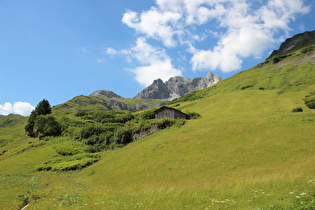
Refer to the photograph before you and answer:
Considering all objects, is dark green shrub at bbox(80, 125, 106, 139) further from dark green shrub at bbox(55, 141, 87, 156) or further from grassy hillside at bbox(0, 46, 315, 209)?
grassy hillside at bbox(0, 46, 315, 209)

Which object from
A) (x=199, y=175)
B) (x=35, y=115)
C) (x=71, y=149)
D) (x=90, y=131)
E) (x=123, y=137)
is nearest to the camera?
(x=199, y=175)

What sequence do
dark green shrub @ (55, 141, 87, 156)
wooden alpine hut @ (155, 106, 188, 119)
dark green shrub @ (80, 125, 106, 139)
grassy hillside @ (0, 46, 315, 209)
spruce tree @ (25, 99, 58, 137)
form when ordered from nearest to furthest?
1. grassy hillside @ (0, 46, 315, 209)
2. dark green shrub @ (55, 141, 87, 156)
3. dark green shrub @ (80, 125, 106, 139)
4. wooden alpine hut @ (155, 106, 188, 119)
5. spruce tree @ (25, 99, 58, 137)

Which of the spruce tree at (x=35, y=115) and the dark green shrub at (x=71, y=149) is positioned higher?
the spruce tree at (x=35, y=115)

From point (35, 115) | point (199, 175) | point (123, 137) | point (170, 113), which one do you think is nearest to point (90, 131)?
point (123, 137)

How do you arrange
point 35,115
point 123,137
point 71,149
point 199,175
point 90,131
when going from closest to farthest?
1. point 199,175
2. point 71,149
3. point 123,137
4. point 90,131
5. point 35,115

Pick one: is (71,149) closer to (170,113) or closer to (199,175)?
(170,113)

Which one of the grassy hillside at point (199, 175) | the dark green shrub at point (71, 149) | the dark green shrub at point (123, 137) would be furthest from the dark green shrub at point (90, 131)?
the grassy hillside at point (199, 175)

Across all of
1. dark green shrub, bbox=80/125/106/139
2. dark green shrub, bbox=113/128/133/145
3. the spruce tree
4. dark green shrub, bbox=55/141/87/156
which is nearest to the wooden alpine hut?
dark green shrub, bbox=113/128/133/145

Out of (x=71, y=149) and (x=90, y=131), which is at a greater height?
(x=90, y=131)

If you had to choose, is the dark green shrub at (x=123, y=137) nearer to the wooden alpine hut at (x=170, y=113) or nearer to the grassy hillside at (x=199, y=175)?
the grassy hillside at (x=199, y=175)

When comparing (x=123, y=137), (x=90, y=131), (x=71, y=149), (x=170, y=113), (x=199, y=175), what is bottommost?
(x=199, y=175)

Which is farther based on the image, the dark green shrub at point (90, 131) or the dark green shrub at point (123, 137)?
the dark green shrub at point (90, 131)

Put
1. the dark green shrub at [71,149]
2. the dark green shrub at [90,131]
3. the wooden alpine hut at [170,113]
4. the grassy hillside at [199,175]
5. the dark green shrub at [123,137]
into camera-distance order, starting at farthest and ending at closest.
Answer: the wooden alpine hut at [170,113] < the dark green shrub at [90,131] < the dark green shrub at [123,137] < the dark green shrub at [71,149] < the grassy hillside at [199,175]

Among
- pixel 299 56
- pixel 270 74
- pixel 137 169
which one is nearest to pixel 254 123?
pixel 137 169
